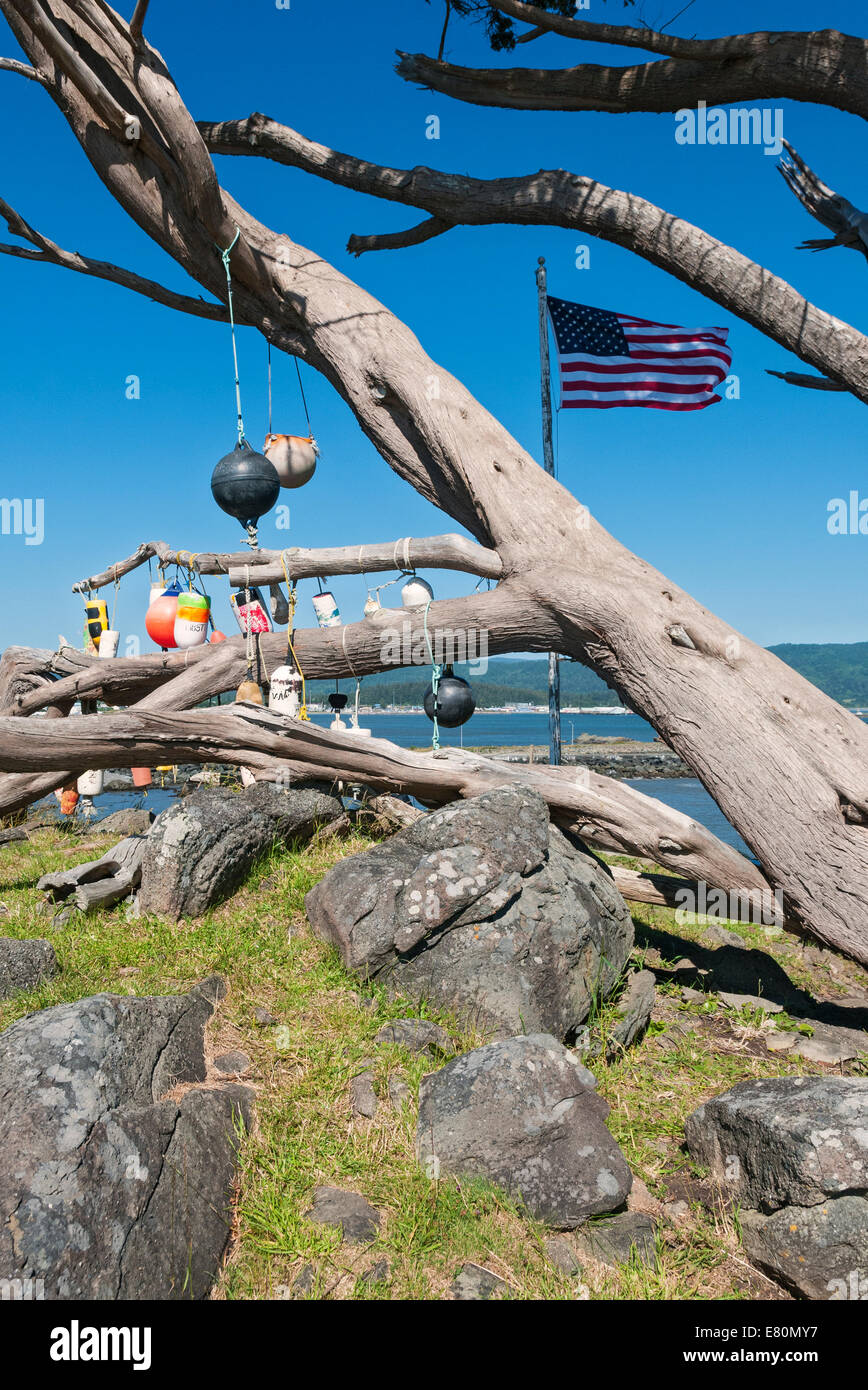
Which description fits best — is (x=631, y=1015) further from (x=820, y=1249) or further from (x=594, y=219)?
(x=594, y=219)

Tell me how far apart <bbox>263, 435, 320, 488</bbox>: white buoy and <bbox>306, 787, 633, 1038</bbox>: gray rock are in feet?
11.5

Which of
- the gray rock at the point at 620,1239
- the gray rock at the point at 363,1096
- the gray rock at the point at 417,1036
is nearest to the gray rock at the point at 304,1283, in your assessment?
the gray rock at the point at 363,1096

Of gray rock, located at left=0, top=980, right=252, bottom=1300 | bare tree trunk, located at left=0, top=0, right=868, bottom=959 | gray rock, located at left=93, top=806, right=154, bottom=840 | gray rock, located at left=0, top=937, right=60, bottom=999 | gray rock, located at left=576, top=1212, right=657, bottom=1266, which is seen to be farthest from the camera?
gray rock, located at left=93, top=806, right=154, bottom=840

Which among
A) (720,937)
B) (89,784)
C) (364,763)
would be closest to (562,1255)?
(364,763)

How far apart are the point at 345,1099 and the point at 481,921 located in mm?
1217

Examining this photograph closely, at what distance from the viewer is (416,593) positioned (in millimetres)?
6711

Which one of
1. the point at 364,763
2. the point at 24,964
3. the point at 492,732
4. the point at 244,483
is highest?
the point at 244,483

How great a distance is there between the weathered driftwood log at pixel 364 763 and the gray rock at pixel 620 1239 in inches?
101

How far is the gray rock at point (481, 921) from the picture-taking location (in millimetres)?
4531

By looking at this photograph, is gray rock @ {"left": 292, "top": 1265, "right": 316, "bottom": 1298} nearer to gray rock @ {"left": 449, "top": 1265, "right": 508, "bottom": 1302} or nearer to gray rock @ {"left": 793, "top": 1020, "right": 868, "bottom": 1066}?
gray rock @ {"left": 449, "top": 1265, "right": 508, "bottom": 1302}

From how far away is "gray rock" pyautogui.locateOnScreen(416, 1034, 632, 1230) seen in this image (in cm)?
337

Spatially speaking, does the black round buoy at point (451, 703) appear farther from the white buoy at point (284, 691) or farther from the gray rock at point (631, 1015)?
the gray rock at point (631, 1015)

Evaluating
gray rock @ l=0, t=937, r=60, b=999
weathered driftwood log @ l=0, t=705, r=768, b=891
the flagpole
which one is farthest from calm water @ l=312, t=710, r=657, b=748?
gray rock @ l=0, t=937, r=60, b=999

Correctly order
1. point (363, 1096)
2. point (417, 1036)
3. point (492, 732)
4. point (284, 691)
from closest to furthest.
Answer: point (363, 1096) → point (417, 1036) → point (284, 691) → point (492, 732)
